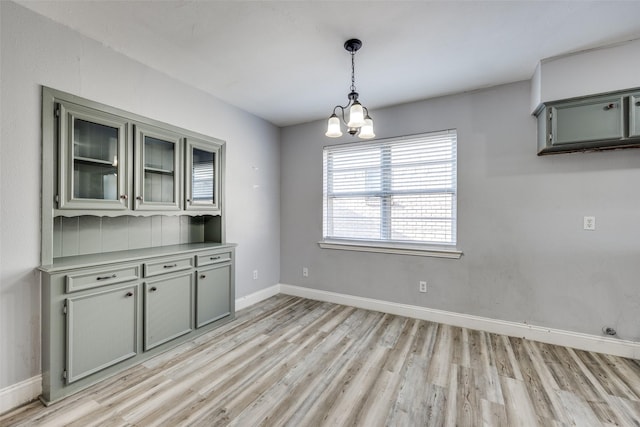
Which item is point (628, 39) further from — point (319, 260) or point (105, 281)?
point (105, 281)

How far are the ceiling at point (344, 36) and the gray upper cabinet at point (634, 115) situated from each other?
470 mm

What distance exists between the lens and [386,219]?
12.1 feet

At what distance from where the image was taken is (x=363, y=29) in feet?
6.93

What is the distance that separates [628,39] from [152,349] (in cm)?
467

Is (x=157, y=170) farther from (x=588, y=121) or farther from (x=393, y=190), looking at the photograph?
(x=588, y=121)

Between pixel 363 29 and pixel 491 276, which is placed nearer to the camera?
pixel 363 29

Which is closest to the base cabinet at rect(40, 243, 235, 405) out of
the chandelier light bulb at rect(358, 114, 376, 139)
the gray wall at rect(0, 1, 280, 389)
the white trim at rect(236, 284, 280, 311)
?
the gray wall at rect(0, 1, 280, 389)

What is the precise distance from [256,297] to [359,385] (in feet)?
7.15

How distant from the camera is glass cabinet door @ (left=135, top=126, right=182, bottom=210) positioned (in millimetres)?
2496

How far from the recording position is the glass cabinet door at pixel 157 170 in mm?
2496

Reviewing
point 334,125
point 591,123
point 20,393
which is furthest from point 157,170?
point 591,123

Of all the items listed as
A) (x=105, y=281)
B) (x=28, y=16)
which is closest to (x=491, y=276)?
(x=105, y=281)

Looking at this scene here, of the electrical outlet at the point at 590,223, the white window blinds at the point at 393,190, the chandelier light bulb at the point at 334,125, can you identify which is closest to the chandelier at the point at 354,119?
the chandelier light bulb at the point at 334,125

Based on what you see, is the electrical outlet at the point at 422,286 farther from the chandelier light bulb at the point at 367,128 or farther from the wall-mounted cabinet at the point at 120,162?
the wall-mounted cabinet at the point at 120,162
